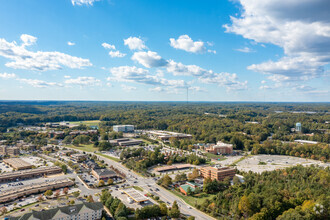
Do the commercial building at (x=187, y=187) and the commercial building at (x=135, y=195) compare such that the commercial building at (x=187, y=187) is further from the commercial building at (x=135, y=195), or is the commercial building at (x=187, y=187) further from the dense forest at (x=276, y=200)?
the commercial building at (x=135, y=195)

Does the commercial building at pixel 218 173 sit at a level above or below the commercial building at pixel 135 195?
above

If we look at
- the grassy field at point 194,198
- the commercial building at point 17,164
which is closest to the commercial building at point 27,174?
the commercial building at point 17,164

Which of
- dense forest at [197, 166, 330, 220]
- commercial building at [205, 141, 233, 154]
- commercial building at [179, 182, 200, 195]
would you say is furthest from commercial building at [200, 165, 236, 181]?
commercial building at [205, 141, 233, 154]

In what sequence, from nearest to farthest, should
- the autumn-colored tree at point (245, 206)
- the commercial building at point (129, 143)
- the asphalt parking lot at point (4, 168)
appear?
the autumn-colored tree at point (245, 206)
the asphalt parking lot at point (4, 168)
the commercial building at point (129, 143)

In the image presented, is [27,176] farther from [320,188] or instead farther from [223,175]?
[320,188]

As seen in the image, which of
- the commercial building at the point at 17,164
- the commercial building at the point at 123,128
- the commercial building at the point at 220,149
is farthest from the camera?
the commercial building at the point at 123,128

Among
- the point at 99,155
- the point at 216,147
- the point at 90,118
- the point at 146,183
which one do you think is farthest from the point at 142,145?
the point at 90,118

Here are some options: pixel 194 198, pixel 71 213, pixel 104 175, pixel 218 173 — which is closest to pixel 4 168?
pixel 104 175
